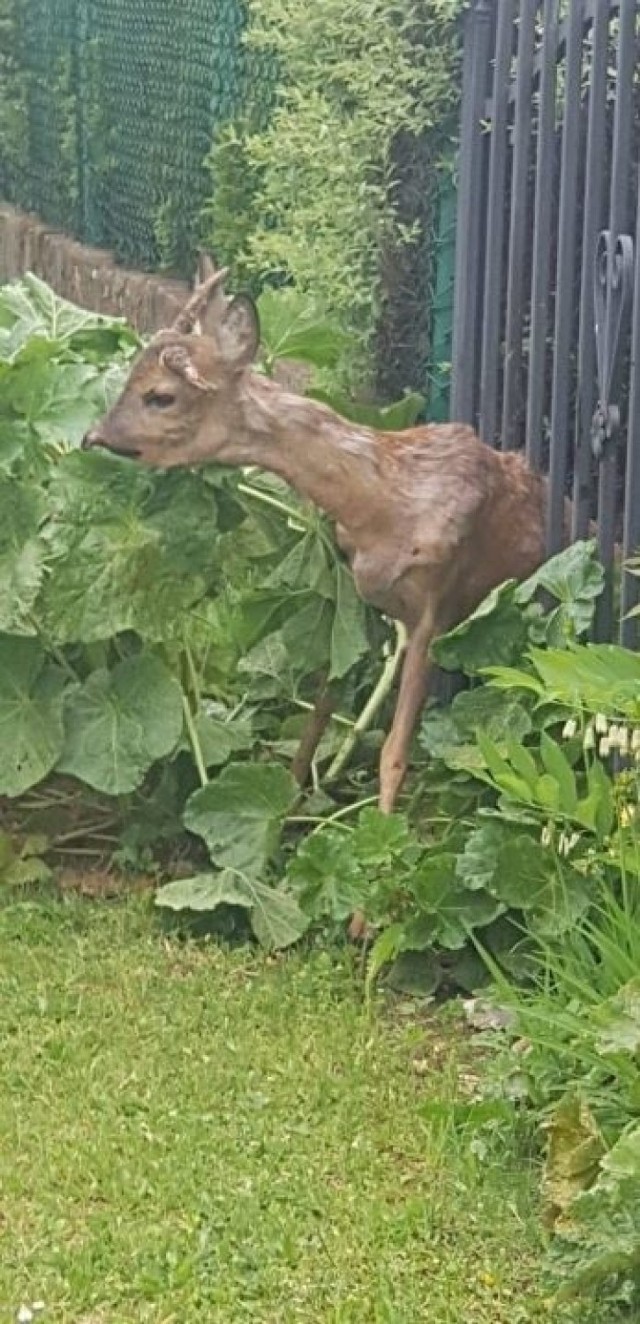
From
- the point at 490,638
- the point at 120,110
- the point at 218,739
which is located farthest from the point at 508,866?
the point at 120,110

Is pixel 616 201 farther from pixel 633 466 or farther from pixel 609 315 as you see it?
pixel 633 466

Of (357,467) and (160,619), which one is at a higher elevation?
(357,467)

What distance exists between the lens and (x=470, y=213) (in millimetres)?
6270

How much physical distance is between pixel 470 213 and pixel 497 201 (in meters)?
0.15

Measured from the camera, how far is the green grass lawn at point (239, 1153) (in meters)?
3.90

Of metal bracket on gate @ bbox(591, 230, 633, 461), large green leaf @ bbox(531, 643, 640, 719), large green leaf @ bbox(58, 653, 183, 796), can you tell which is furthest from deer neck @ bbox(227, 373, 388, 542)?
large green leaf @ bbox(531, 643, 640, 719)

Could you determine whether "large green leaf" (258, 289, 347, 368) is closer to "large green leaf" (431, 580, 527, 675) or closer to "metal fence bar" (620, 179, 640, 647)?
"large green leaf" (431, 580, 527, 675)

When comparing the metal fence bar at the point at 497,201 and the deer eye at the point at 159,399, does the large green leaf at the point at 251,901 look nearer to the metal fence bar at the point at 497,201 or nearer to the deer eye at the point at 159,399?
the deer eye at the point at 159,399

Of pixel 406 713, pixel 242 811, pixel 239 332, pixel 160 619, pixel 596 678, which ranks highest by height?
pixel 239 332

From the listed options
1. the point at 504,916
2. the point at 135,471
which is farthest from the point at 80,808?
the point at 504,916

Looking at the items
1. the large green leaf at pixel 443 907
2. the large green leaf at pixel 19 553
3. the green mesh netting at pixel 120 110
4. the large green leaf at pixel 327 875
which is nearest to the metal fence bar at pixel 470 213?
the large green leaf at pixel 19 553

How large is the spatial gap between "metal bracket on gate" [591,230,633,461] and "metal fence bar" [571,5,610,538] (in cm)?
4

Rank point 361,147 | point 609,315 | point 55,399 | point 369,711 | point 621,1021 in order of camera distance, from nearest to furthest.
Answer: point 621,1021 < point 609,315 < point 55,399 < point 369,711 < point 361,147

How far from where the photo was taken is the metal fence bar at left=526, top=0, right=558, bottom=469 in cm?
577
